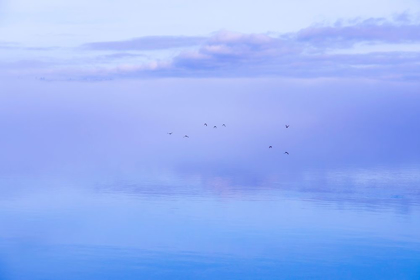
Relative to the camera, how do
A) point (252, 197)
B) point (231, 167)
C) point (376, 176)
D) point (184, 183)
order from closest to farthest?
point (252, 197) < point (184, 183) < point (376, 176) < point (231, 167)

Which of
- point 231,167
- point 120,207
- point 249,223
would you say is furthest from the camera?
point 231,167

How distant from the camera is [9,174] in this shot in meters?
37.4

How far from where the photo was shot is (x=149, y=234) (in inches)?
826

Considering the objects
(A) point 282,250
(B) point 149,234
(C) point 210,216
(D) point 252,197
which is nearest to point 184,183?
(D) point 252,197

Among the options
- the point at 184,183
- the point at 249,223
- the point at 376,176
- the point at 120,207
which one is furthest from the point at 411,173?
the point at 120,207

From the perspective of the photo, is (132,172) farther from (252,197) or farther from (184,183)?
(252,197)

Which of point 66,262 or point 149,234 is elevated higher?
point 149,234

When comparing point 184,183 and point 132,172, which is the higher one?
point 132,172

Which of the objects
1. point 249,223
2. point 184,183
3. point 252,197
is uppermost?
point 184,183

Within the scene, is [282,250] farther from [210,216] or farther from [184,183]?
[184,183]

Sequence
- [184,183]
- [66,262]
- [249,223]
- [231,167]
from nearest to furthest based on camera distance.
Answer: [66,262] → [249,223] → [184,183] → [231,167]

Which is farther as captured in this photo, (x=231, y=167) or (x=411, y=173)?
(x=231, y=167)

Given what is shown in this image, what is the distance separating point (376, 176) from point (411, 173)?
381 cm

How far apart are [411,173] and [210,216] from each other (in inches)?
766
